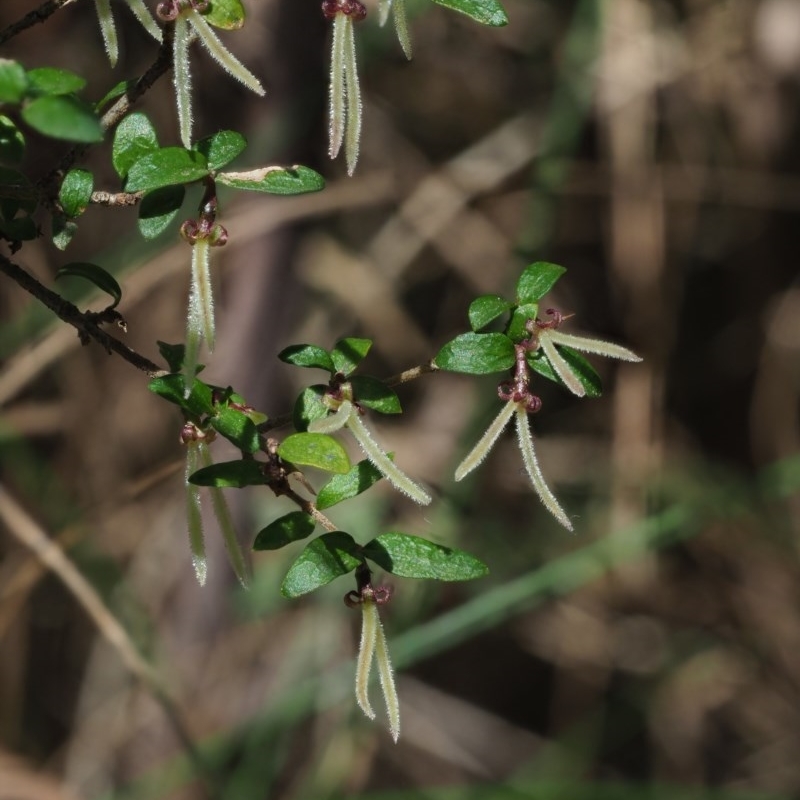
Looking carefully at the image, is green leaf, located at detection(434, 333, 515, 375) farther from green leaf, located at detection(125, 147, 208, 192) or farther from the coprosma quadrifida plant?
green leaf, located at detection(125, 147, 208, 192)

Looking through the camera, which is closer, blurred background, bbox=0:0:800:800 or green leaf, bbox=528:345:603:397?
green leaf, bbox=528:345:603:397

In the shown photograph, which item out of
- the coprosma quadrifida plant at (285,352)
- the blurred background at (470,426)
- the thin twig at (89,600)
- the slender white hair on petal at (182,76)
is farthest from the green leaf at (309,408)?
the blurred background at (470,426)

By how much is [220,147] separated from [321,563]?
16cm

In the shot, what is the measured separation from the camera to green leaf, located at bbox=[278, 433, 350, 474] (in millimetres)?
417

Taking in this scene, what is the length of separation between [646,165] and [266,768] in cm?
94

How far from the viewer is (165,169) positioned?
393 mm

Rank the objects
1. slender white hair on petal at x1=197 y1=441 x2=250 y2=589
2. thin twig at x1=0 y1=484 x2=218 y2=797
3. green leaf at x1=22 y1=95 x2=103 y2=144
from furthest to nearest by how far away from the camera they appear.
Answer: thin twig at x1=0 y1=484 x2=218 y2=797 → slender white hair on petal at x1=197 y1=441 x2=250 y2=589 → green leaf at x1=22 y1=95 x2=103 y2=144

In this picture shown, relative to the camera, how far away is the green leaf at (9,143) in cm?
41

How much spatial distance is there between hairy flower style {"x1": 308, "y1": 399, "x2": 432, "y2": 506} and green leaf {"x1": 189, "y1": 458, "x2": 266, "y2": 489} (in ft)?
0.09

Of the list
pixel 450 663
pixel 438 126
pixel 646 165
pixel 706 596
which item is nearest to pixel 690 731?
pixel 706 596

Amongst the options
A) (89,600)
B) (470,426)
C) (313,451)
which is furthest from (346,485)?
(470,426)

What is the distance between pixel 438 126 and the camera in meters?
1.64

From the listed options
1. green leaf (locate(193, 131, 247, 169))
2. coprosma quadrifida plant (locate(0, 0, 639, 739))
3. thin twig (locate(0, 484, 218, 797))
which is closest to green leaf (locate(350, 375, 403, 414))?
coprosma quadrifida plant (locate(0, 0, 639, 739))

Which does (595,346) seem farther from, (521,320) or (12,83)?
(12,83)
